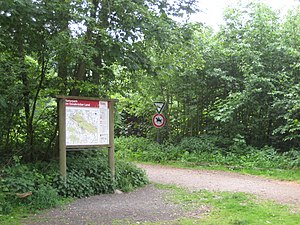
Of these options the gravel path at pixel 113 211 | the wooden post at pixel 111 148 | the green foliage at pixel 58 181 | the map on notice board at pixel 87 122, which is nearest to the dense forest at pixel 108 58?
the map on notice board at pixel 87 122

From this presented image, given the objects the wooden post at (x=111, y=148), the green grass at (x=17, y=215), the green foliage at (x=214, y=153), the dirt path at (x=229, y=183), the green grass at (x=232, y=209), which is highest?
the wooden post at (x=111, y=148)

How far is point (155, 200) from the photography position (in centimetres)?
733

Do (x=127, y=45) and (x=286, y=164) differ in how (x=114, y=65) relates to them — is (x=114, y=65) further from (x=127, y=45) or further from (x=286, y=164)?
(x=286, y=164)

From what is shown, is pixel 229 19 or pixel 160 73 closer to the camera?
pixel 160 73

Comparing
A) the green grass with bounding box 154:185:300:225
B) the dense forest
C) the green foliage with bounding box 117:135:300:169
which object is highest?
the dense forest

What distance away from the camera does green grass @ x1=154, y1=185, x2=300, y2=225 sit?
5.57 meters

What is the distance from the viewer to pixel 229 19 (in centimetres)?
1597

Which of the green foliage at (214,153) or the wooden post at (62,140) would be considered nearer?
the wooden post at (62,140)

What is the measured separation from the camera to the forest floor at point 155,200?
5719 millimetres

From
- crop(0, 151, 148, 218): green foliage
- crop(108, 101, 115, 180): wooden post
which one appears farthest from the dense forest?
crop(0, 151, 148, 218): green foliage

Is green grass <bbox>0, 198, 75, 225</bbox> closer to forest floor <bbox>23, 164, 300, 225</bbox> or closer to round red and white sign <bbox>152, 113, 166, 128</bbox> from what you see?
forest floor <bbox>23, 164, 300, 225</bbox>

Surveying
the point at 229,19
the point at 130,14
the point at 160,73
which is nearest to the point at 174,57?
the point at 160,73

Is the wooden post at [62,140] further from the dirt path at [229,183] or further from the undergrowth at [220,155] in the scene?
the undergrowth at [220,155]

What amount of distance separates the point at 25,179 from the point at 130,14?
3902 mm
